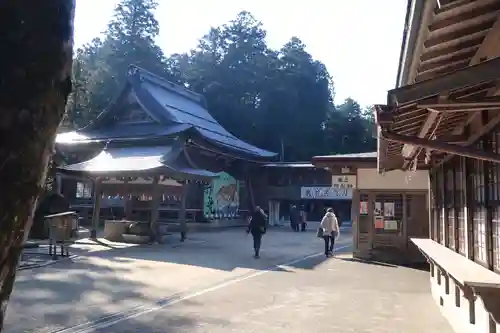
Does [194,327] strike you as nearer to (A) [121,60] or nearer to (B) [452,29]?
(B) [452,29]

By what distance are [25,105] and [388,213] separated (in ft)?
43.6

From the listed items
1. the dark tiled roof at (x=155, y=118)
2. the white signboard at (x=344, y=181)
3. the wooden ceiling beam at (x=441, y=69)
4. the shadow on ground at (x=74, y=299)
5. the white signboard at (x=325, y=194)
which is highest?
the dark tiled roof at (x=155, y=118)

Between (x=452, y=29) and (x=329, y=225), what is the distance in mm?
12031

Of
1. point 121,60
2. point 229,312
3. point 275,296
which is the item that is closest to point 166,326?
point 229,312

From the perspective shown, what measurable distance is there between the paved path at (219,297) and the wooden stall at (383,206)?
3.50 ft

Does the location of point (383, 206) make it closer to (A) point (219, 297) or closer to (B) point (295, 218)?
(A) point (219, 297)

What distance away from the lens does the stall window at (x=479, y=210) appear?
5.01 meters

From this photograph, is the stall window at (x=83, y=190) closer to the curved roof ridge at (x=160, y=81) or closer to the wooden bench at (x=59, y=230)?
the curved roof ridge at (x=160, y=81)

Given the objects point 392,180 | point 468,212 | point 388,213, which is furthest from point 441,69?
point 388,213

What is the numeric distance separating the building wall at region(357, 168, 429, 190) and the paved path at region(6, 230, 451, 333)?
2326 millimetres

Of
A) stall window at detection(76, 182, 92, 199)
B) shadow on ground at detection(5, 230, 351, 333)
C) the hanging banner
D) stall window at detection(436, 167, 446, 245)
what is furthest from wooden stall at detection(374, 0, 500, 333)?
stall window at detection(76, 182, 92, 199)

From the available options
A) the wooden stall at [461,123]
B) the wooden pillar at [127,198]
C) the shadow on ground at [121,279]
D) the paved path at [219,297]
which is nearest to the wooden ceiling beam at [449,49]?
the wooden stall at [461,123]

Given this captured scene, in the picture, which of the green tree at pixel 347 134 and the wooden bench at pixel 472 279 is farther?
the green tree at pixel 347 134

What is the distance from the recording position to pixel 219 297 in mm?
8516
